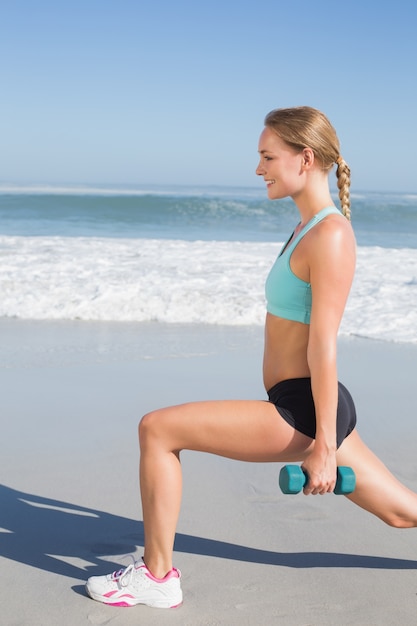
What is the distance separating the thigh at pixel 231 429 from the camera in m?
2.53

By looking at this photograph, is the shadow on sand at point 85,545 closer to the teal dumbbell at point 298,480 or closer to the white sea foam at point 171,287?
the teal dumbbell at point 298,480

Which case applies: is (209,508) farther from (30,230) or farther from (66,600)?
(30,230)

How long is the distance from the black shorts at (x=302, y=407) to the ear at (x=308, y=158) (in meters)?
0.71

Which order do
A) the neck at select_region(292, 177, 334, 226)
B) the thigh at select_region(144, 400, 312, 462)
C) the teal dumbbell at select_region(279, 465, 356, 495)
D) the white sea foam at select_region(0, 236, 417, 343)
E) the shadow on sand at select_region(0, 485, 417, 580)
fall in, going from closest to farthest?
1. the teal dumbbell at select_region(279, 465, 356, 495)
2. the thigh at select_region(144, 400, 312, 462)
3. the neck at select_region(292, 177, 334, 226)
4. the shadow on sand at select_region(0, 485, 417, 580)
5. the white sea foam at select_region(0, 236, 417, 343)

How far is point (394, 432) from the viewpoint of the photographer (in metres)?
4.64

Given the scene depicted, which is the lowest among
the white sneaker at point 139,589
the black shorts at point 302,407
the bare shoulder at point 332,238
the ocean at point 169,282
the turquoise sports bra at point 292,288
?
the ocean at point 169,282

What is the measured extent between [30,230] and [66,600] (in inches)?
763

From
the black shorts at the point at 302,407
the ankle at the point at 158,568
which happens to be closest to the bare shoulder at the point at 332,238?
the black shorts at the point at 302,407

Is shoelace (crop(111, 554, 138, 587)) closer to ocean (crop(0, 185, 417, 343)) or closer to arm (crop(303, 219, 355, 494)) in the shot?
arm (crop(303, 219, 355, 494))

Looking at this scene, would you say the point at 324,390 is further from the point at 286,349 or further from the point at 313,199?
the point at 313,199

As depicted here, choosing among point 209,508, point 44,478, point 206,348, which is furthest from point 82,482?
point 206,348

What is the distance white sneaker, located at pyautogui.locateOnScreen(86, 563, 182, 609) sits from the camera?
2645 millimetres

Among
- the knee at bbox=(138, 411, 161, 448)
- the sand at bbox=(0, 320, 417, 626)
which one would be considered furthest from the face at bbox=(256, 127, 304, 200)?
the sand at bbox=(0, 320, 417, 626)

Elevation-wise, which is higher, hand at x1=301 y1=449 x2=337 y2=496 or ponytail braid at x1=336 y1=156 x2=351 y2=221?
ponytail braid at x1=336 y1=156 x2=351 y2=221
